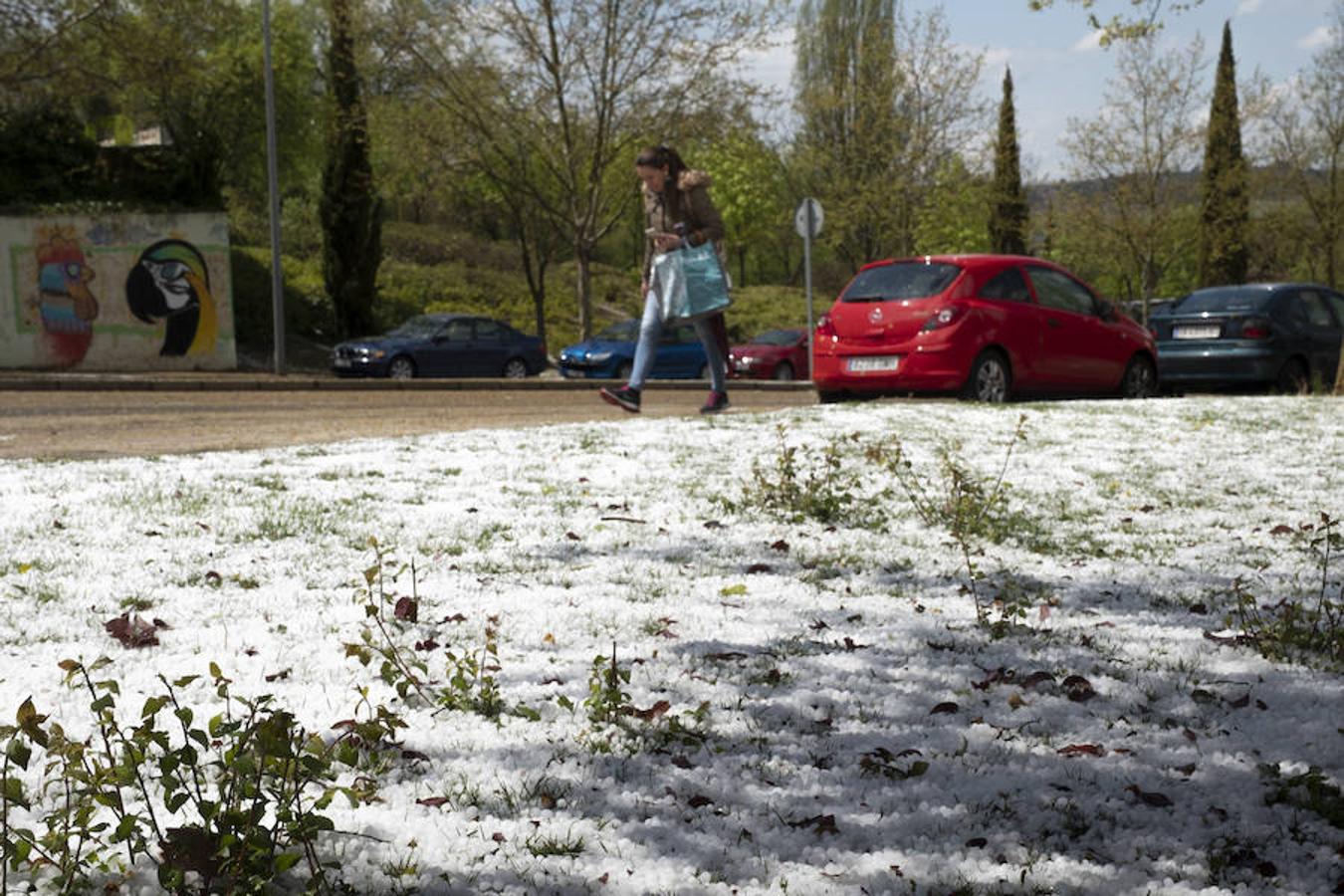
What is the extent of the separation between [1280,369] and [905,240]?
2359 centimetres

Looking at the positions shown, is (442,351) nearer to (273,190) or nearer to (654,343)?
(273,190)

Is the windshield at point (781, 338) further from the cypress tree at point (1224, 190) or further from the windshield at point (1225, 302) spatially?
the cypress tree at point (1224, 190)

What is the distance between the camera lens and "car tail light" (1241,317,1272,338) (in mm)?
15906

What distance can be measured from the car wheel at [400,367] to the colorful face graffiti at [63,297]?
599cm

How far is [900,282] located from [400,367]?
17.0 m

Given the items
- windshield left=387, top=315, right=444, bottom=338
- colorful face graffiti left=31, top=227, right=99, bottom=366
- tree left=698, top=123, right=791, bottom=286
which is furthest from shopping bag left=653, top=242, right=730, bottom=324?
tree left=698, top=123, right=791, bottom=286

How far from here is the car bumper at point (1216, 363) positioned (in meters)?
16.0

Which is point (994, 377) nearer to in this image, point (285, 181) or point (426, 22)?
point (426, 22)

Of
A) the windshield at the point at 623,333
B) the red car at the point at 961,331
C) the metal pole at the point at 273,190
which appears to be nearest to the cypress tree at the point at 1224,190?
the windshield at the point at 623,333

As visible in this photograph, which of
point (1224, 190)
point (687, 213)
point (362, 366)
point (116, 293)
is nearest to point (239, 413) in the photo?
point (687, 213)

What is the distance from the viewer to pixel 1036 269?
1298 centimetres

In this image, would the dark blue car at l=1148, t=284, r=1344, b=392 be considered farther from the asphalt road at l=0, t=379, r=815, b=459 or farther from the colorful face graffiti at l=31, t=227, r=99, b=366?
the colorful face graffiti at l=31, t=227, r=99, b=366

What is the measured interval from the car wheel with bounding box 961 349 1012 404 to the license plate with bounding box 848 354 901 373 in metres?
0.72

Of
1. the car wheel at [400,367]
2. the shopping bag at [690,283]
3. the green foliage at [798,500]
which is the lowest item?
the green foliage at [798,500]
